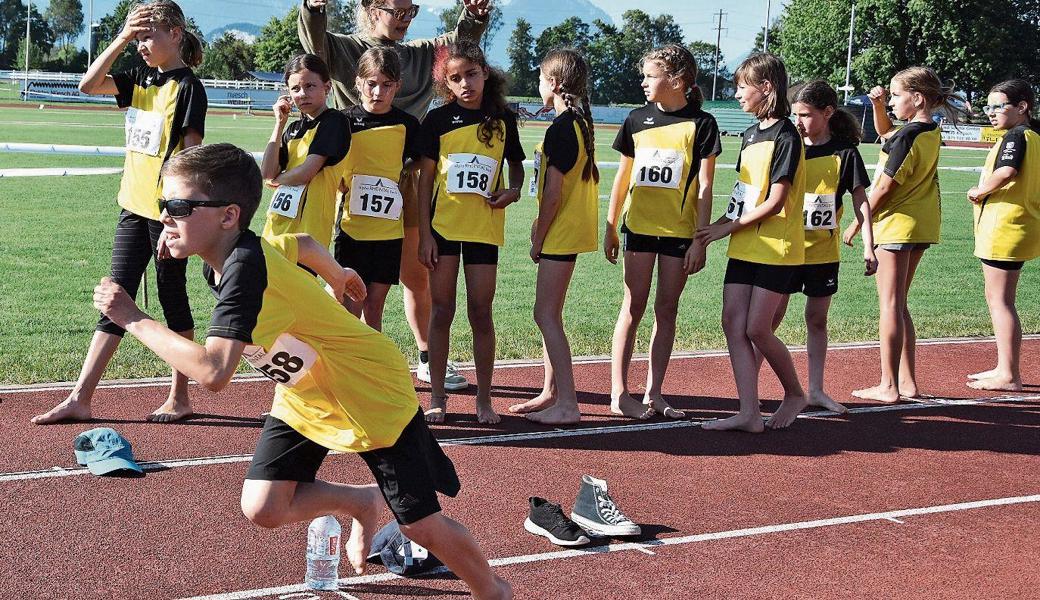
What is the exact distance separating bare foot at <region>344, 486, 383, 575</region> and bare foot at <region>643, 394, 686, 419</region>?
2907mm

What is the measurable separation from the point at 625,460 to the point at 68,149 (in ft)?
69.5

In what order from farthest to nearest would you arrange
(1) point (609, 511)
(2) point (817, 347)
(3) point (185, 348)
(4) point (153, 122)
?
1. (2) point (817, 347)
2. (4) point (153, 122)
3. (1) point (609, 511)
4. (3) point (185, 348)

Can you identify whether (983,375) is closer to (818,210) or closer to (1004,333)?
(1004,333)

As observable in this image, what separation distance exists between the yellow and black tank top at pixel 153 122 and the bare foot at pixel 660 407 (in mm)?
3013

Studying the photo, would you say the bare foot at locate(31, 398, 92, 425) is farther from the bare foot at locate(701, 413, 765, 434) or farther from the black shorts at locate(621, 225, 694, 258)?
the bare foot at locate(701, 413, 765, 434)

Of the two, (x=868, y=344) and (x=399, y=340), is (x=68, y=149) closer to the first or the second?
(x=399, y=340)

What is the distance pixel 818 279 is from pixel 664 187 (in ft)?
3.93

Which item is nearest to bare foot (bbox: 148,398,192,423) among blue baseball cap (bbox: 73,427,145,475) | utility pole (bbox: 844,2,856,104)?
blue baseball cap (bbox: 73,427,145,475)

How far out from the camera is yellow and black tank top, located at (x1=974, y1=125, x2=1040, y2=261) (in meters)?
7.65

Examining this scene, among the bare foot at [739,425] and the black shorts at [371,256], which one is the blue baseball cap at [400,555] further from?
the bare foot at [739,425]

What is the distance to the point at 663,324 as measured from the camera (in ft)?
21.7

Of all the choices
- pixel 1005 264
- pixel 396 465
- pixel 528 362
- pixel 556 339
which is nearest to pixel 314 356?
pixel 396 465

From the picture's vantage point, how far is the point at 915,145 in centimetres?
698

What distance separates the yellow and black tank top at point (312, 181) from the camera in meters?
5.86
